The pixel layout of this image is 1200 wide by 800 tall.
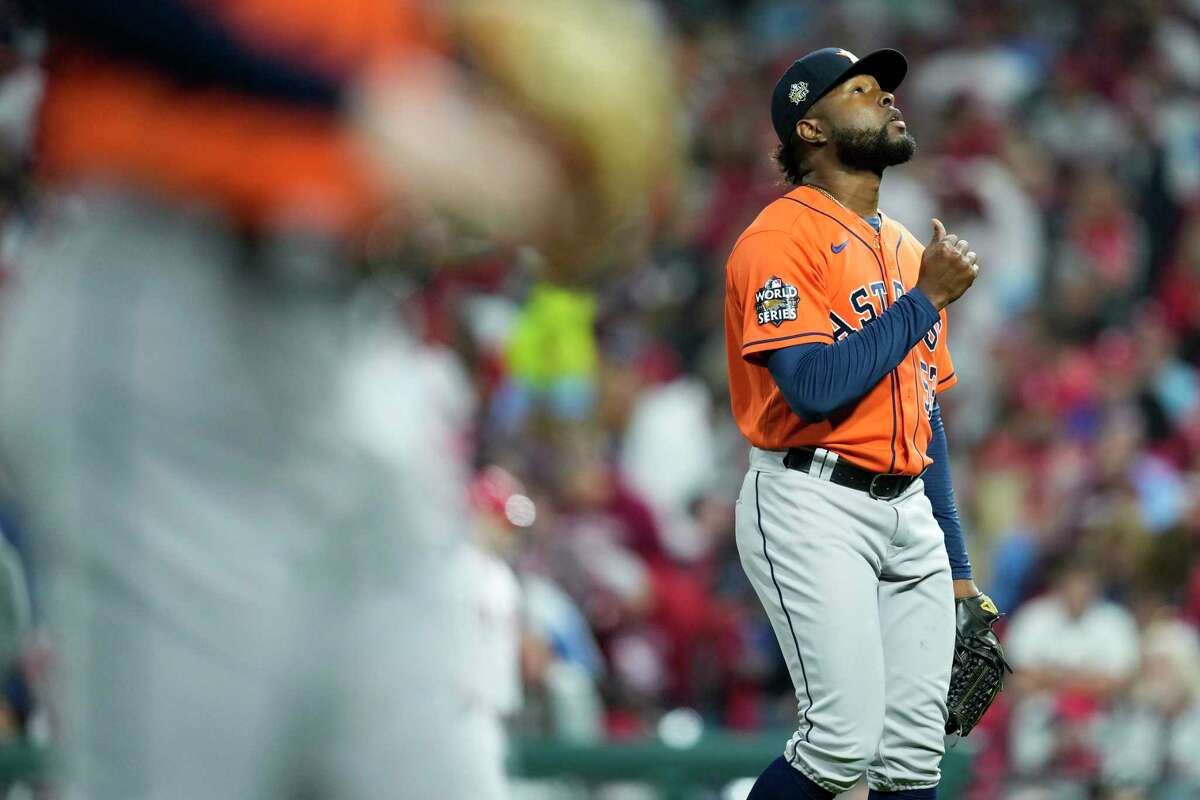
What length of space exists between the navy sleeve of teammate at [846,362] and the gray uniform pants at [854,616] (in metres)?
0.22

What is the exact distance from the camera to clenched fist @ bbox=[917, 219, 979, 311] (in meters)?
3.60

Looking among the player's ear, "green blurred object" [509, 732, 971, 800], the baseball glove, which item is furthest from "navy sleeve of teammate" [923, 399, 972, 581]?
"green blurred object" [509, 732, 971, 800]

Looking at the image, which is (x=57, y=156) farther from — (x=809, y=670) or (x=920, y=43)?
(x=920, y=43)

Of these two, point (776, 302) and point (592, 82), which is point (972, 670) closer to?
point (776, 302)

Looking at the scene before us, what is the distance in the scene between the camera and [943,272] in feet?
11.8

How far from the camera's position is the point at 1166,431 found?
8102 mm

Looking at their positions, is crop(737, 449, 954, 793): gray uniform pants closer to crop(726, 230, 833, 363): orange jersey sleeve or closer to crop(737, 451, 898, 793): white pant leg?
crop(737, 451, 898, 793): white pant leg

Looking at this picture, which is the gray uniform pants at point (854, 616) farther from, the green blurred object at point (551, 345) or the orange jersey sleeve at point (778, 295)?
the green blurred object at point (551, 345)

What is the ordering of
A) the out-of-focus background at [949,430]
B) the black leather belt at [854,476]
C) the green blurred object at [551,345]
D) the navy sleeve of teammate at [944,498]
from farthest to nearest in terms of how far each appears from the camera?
the green blurred object at [551,345]
the out-of-focus background at [949,430]
the navy sleeve of teammate at [944,498]
the black leather belt at [854,476]

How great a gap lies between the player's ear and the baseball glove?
105 cm

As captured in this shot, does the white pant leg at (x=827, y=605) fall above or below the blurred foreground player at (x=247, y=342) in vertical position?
below

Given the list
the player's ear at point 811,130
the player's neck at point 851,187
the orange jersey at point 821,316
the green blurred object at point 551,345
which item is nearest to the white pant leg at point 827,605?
the orange jersey at point 821,316

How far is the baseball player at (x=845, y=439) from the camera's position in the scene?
11.8ft

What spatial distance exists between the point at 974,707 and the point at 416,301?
7.30 ft
